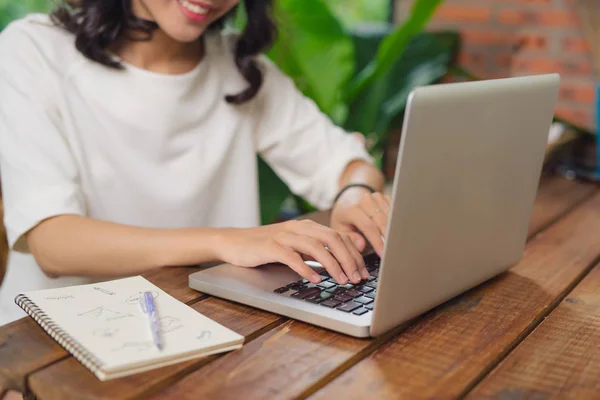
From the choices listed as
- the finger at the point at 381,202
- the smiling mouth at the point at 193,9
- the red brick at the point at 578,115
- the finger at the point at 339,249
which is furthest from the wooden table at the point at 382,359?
the red brick at the point at 578,115

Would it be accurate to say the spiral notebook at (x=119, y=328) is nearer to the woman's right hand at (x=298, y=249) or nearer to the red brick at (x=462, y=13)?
the woman's right hand at (x=298, y=249)

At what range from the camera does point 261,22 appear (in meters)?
1.52

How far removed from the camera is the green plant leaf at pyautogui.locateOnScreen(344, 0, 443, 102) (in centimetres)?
210

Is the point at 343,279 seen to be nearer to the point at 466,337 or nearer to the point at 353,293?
the point at 353,293

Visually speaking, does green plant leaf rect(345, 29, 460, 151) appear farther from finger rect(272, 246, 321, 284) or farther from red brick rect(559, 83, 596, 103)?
finger rect(272, 246, 321, 284)

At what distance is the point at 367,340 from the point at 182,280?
0.99ft

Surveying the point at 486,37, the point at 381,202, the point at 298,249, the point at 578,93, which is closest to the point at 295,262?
the point at 298,249

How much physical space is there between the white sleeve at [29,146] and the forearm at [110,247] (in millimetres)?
29

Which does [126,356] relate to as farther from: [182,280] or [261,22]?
[261,22]

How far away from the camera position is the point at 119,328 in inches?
29.4

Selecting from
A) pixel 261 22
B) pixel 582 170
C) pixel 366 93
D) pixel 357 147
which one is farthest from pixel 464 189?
pixel 366 93

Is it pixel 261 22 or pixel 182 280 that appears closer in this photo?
pixel 182 280

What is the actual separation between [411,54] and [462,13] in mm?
234

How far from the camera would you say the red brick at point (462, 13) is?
250 centimetres
